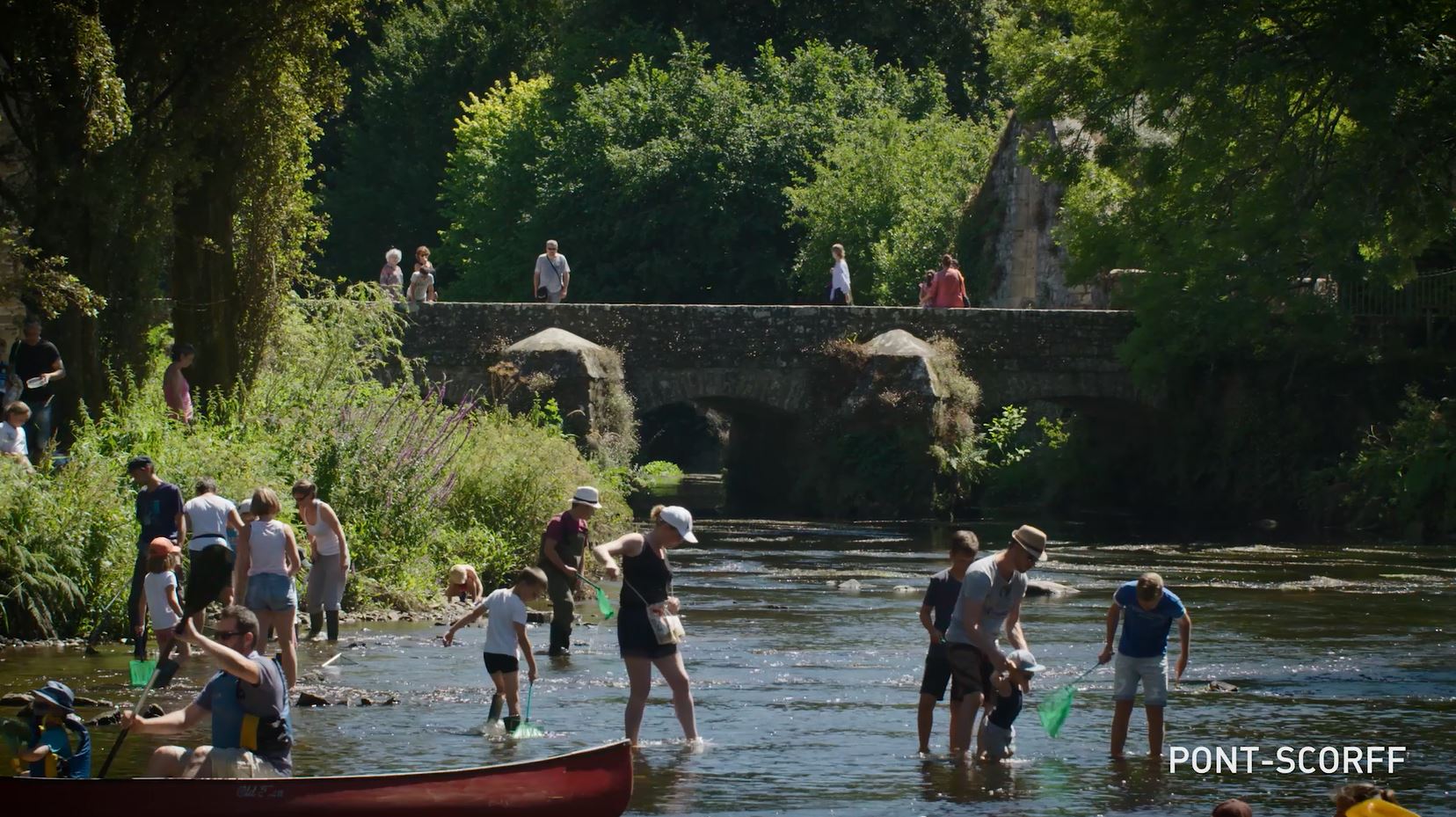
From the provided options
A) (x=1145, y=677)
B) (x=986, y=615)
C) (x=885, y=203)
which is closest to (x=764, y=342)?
(x=885, y=203)

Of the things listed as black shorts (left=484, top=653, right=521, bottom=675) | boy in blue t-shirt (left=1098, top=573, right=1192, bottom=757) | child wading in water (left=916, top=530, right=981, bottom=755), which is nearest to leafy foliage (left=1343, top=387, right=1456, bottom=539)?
boy in blue t-shirt (left=1098, top=573, right=1192, bottom=757)

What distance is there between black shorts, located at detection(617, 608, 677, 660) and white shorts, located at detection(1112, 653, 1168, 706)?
2756mm

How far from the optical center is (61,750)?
10117mm

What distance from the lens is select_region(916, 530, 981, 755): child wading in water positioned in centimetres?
1288

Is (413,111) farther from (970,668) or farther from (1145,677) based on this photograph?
(970,668)

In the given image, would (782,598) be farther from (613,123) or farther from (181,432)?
(613,123)

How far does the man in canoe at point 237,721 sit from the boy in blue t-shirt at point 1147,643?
531cm

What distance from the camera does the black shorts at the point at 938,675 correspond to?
13.0 metres

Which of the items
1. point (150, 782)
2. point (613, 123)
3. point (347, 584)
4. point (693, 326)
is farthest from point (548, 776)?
point (613, 123)

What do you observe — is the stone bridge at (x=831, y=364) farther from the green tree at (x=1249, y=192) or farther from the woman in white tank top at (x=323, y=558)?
the woman in white tank top at (x=323, y=558)

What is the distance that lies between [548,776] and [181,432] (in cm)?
1095

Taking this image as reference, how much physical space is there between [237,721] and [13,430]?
9770 mm

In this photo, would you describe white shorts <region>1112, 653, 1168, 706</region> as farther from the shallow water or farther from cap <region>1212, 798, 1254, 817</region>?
cap <region>1212, 798, 1254, 817</region>

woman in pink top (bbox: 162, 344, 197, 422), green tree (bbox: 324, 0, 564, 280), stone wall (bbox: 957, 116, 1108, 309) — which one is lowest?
woman in pink top (bbox: 162, 344, 197, 422)
